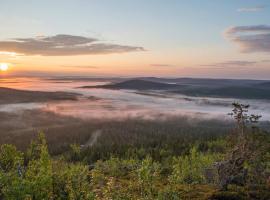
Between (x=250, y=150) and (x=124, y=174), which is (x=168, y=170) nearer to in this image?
(x=124, y=174)

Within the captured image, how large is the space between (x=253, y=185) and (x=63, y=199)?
22.0m

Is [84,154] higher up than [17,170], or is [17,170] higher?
[17,170]

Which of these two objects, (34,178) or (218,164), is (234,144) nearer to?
(218,164)

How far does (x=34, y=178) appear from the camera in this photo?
91.5 feet

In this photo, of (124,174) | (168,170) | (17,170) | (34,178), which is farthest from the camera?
(168,170)

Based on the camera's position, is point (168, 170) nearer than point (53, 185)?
No

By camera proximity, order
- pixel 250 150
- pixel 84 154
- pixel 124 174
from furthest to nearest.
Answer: pixel 84 154
pixel 124 174
pixel 250 150

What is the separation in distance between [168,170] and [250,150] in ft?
214

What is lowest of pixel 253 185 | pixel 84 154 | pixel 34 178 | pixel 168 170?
pixel 84 154

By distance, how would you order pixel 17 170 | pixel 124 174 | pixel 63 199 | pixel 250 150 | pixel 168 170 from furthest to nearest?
pixel 168 170 → pixel 124 174 → pixel 250 150 → pixel 63 199 → pixel 17 170

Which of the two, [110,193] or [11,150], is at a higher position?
A: [11,150]

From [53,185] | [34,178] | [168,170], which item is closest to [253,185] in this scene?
[53,185]

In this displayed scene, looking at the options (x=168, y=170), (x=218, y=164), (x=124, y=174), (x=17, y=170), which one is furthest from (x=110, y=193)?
(x=168, y=170)

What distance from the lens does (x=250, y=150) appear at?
132 ft
